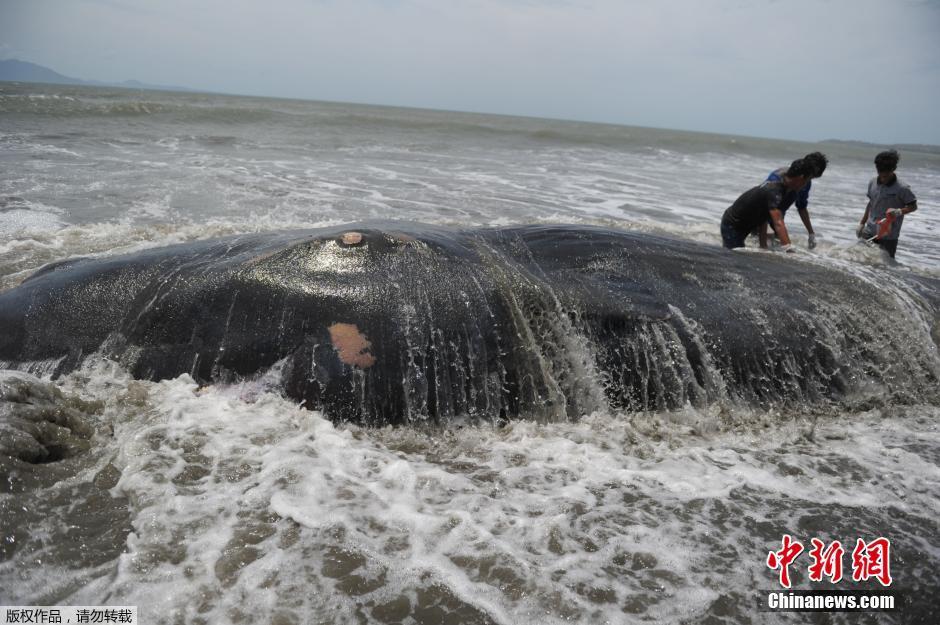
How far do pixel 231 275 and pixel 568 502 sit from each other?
248cm

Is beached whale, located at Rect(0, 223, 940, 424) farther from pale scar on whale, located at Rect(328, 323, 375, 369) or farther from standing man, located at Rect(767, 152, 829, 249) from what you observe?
standing man, located at Rect(767, 152, 829, 249)

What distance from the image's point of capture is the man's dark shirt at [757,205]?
20.3ft

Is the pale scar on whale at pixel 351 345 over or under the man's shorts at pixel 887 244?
under

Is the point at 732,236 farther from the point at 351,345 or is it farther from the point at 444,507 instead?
the point at 444,507

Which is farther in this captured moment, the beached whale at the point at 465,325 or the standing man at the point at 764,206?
the standing man at the point at 764,206

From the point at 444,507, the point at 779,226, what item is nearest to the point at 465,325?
the point at 444,507

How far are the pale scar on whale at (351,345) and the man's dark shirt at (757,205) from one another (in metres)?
4.50

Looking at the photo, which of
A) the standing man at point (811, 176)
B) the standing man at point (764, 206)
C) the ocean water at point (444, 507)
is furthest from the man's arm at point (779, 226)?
the ocean water at point (444, 507)

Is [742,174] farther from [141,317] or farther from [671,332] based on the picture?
[141,317]

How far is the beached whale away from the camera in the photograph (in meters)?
3.56

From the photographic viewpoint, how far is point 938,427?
13.2 feet

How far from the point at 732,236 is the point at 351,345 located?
4845mm

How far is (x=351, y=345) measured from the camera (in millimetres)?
3533

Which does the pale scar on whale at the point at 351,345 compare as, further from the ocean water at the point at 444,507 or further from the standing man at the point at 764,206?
the standing man at the point at 764,206
